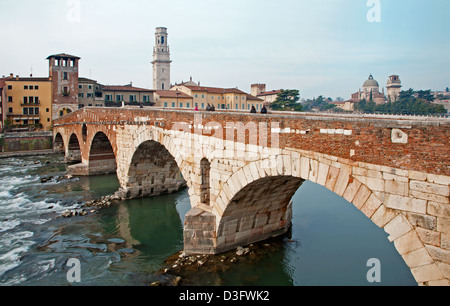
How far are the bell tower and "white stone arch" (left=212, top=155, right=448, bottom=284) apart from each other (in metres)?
69.1

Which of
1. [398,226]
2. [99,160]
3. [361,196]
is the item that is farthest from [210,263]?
[99,160]

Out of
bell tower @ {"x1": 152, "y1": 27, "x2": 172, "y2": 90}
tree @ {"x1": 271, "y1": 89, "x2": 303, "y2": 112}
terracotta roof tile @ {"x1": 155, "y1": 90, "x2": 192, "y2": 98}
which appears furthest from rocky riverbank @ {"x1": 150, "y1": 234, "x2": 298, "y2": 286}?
bell tower @ {"x1": 152, "y1": 27, "x2": 172, "y2": 90}

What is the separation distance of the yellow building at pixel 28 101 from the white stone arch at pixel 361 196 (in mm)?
45939

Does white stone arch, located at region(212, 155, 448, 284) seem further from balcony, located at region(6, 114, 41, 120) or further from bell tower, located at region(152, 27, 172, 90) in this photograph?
bell tower, located at region(152, 27, 172, 90)

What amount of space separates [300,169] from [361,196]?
1894mm

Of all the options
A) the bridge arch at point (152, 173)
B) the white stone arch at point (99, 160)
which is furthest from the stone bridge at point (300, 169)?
the white stone arch at point (99, 160)

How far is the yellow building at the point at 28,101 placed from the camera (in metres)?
47.2

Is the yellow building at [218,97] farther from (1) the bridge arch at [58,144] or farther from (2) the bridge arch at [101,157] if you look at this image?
(2) the bridge arch at [101,157]

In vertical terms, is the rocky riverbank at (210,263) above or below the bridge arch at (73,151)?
below

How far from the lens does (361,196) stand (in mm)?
7531

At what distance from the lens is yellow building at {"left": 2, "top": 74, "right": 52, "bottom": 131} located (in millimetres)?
47250

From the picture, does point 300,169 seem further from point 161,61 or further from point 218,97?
point 161,61
